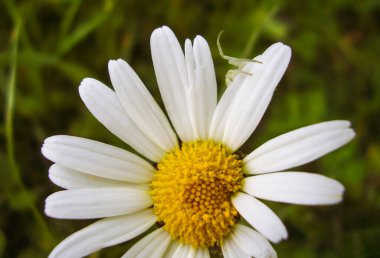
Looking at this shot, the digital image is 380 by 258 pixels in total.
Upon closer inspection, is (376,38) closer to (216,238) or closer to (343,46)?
(343,46)

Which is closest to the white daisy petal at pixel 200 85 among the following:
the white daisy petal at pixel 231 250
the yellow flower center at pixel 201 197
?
the yellow flower center at pixel 201 197

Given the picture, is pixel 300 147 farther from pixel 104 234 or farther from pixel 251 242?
pixel 104 234

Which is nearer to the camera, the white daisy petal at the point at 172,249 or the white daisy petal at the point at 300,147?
the white daisy petal at the point at 300,147

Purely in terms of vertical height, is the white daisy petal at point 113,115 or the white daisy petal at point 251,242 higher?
the white daisy petal at point 113,115

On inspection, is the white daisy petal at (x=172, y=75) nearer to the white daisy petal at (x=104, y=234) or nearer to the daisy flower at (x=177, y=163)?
the daisy flower at (x=177, y=163)

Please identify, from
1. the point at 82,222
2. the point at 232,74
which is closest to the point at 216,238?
the point at 232,74

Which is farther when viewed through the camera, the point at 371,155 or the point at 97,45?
the point at 97,45

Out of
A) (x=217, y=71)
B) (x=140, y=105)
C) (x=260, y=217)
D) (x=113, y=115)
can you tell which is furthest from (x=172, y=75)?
(x=217, y=71)
